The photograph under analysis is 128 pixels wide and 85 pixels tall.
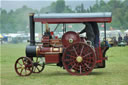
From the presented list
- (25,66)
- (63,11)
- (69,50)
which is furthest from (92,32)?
(63,11)

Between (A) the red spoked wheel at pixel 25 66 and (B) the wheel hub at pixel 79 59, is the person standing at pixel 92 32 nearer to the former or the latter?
(B) the wheel hub at pixel 79 59

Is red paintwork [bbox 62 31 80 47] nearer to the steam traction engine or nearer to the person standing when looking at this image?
the steam traction engine

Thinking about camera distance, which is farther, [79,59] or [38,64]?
[38,64]

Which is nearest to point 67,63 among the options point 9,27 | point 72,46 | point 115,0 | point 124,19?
point 72,46

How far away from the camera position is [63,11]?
282ft

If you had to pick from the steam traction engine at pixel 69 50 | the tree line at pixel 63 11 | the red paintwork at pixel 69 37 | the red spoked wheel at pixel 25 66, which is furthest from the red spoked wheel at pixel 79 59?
the tree line at pixel 63 11

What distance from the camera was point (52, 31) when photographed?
14.8 meters

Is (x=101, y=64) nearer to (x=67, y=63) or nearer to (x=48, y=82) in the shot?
(x=67, y=63)

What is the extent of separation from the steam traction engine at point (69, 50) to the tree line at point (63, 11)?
39.3 m

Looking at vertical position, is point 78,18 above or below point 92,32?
above

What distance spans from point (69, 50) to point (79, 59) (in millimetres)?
464

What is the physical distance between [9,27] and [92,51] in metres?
96.7

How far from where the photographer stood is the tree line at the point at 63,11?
217 ft

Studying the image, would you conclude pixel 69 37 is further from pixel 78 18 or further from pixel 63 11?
pixel 63 11
